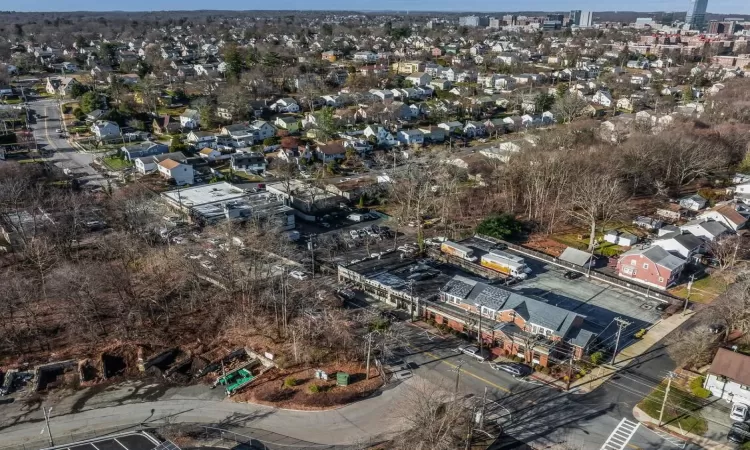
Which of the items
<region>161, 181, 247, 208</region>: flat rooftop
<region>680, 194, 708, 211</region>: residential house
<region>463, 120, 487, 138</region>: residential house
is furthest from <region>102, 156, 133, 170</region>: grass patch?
<region>680, 194, 708, 211</region>: residential house

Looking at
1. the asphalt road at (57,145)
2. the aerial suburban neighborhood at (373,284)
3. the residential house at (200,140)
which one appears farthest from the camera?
the residential house at (200,140)

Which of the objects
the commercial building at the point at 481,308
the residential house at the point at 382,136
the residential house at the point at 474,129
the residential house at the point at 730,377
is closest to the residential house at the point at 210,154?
the residential house at the point at 382,136

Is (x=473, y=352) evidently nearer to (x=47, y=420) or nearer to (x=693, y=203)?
(x=47, y=420)

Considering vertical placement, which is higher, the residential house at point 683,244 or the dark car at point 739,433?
the residential house at point 683,244

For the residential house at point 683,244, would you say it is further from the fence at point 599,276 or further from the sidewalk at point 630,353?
the sidewalk at point 630,353

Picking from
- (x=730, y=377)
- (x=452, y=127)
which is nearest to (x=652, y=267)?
(x=730, y=377)

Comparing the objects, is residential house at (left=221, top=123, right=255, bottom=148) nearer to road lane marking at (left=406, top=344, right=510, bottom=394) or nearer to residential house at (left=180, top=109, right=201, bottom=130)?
residential house at (left=180, top=109, right=201, bottom=130)

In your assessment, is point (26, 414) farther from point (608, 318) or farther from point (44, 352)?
point (608, 318)
